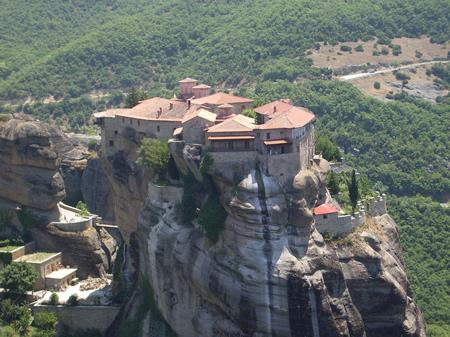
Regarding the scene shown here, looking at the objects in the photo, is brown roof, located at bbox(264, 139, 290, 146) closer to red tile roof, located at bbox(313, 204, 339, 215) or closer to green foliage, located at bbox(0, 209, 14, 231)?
red tile roof, located at bbox(313, 204, 339, 215)

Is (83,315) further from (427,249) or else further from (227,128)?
(427,249)

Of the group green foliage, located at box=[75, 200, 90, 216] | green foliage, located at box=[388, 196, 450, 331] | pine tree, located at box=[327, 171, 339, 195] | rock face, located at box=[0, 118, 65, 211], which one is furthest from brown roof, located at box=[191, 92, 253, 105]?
green foliage, located at box=[388, 196, 450, 331]

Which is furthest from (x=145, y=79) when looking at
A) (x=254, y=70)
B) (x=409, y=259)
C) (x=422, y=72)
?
(x=409, y=259)

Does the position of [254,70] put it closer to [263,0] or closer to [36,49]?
[263,0]

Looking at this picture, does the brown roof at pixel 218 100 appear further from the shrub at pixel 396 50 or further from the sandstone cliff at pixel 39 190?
the shrub at pixel 396 50

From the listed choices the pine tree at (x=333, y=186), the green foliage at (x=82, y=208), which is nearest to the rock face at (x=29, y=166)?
the green foliage at (x=82, y=208)

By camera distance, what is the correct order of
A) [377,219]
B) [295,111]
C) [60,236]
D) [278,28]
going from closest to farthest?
1. [295,111]
2. [377,219]
3. [60,236]
4. [278,28]
